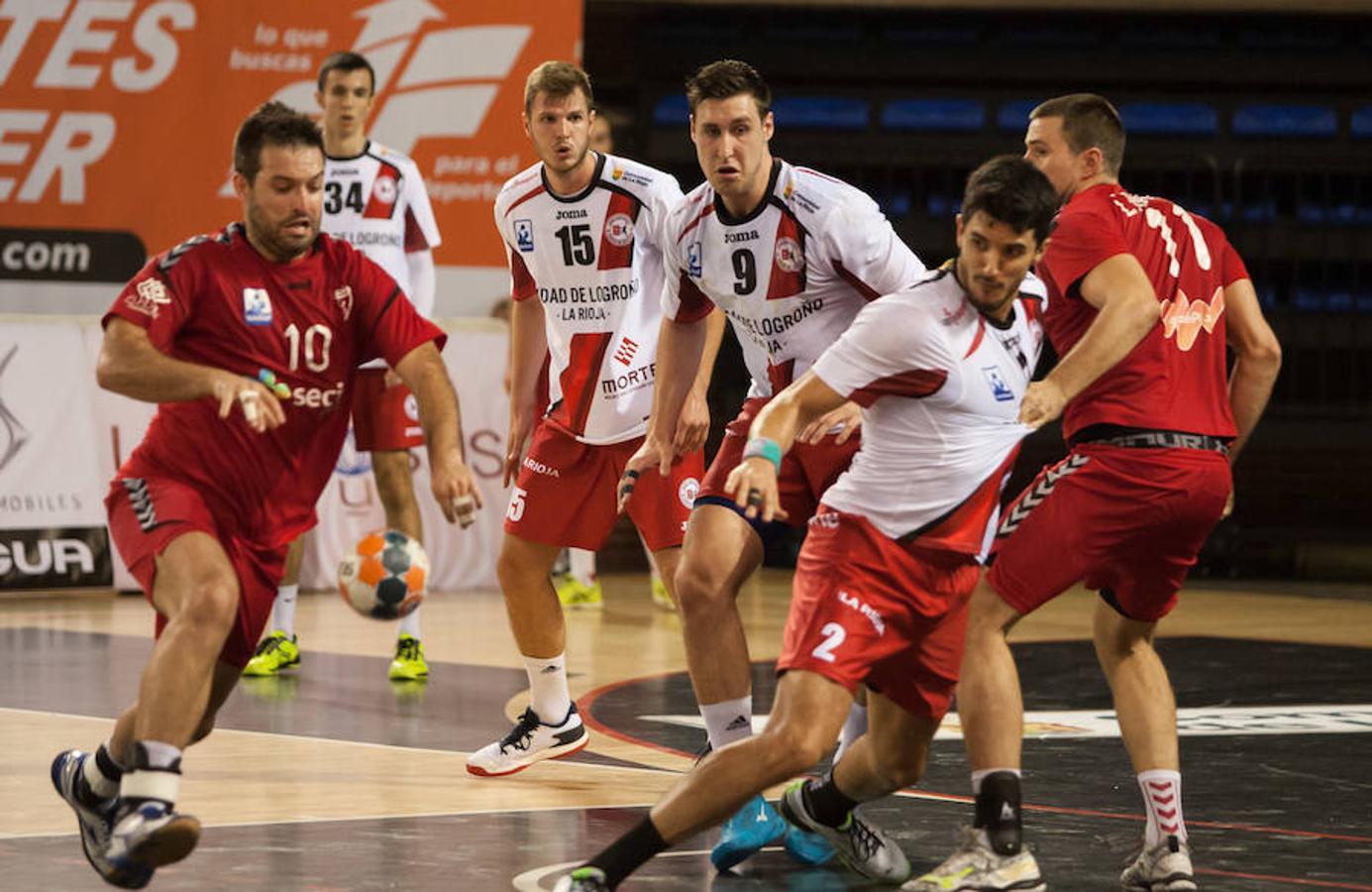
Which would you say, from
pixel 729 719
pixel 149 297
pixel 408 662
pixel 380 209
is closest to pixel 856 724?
pixel 729 719

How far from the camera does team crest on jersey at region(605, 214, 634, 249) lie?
7.25 metres

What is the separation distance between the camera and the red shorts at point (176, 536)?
17.2ft

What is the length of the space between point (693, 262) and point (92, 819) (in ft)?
7.30

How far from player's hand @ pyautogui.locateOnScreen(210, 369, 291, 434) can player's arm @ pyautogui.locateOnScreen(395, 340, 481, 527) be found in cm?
44

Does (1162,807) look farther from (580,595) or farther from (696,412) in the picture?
(580,595)

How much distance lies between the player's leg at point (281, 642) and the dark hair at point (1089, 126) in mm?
4563

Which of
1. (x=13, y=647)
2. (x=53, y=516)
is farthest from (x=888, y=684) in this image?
(x=53, y=516)

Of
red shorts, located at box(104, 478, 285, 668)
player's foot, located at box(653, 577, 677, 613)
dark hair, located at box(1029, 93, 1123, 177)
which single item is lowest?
player's foot, located at box(653, 577, 677, 613)

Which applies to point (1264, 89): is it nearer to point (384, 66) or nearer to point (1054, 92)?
point (1054, 92)

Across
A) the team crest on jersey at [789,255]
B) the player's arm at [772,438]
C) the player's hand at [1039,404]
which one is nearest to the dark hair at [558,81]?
the team crest on jersey at [789,255]

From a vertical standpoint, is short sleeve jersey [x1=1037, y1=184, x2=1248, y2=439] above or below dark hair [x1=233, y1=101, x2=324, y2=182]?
below

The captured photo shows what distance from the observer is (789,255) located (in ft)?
19.6

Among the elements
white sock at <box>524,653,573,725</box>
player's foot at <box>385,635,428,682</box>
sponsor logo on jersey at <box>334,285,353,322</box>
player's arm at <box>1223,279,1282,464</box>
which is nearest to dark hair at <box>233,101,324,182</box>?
sponsor logo on jersey at <box>334,285,353,322</box>

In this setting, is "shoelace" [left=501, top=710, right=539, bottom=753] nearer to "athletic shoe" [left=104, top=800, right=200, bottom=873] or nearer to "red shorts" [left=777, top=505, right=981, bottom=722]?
"red shorts" [left=777, top=505, right=981, bottom=722]
